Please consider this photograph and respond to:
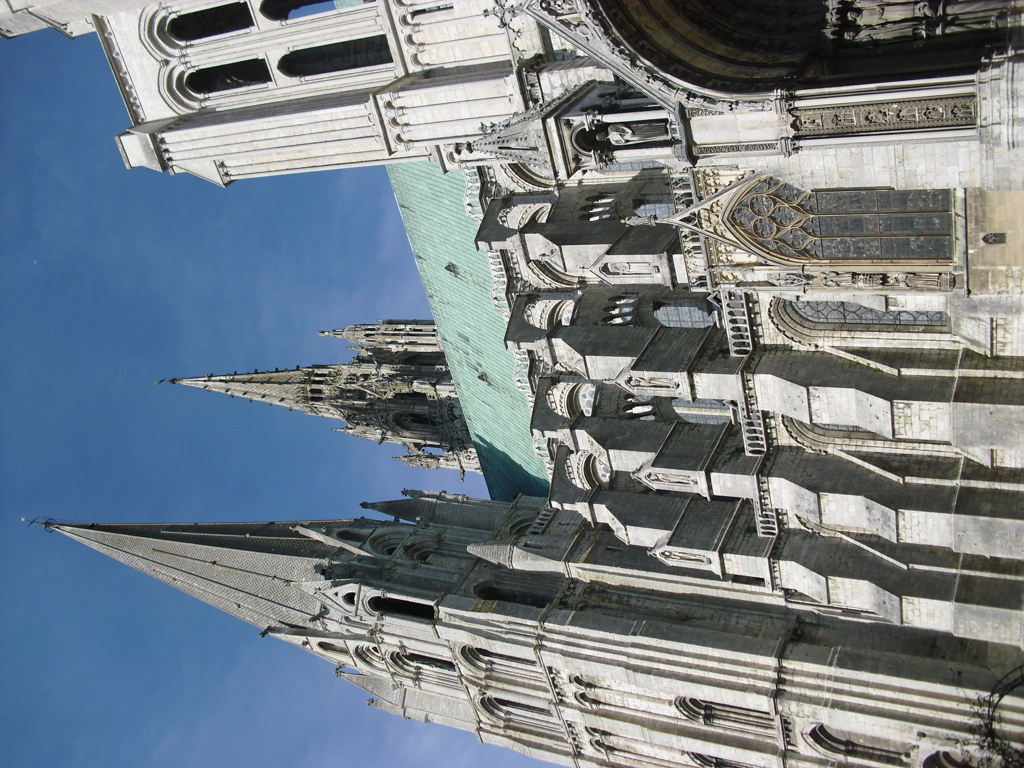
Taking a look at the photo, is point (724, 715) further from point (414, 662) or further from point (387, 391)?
point (387, 391)

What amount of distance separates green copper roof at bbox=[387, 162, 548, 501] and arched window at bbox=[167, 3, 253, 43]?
5941mm

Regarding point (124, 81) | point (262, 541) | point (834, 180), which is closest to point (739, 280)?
point (834, 180)

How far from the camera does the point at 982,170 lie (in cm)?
1553

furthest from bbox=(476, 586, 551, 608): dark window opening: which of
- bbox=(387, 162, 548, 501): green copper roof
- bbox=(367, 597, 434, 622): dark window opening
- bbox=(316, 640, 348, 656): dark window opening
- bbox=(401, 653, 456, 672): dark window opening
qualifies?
bbox=(316, 640, 348, 656): dark window opening

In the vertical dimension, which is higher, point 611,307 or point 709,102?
point 709,102

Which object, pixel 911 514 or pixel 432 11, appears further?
pixel 432 11

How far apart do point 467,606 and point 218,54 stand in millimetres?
16432

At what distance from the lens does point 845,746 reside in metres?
21.9

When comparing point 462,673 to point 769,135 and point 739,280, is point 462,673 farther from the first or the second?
point 769,135

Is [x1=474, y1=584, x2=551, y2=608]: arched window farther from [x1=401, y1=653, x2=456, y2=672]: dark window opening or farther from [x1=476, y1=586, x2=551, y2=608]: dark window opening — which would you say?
[x1=401, y1=653, x2=456, y2=672]: dark window opening

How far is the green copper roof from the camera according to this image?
2850 centimetres

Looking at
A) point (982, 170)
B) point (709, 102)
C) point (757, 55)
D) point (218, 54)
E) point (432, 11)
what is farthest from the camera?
point (218, 54)

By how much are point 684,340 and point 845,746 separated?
33.0ft

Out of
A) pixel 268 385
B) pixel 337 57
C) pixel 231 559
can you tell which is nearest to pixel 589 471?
pixel 337 57
